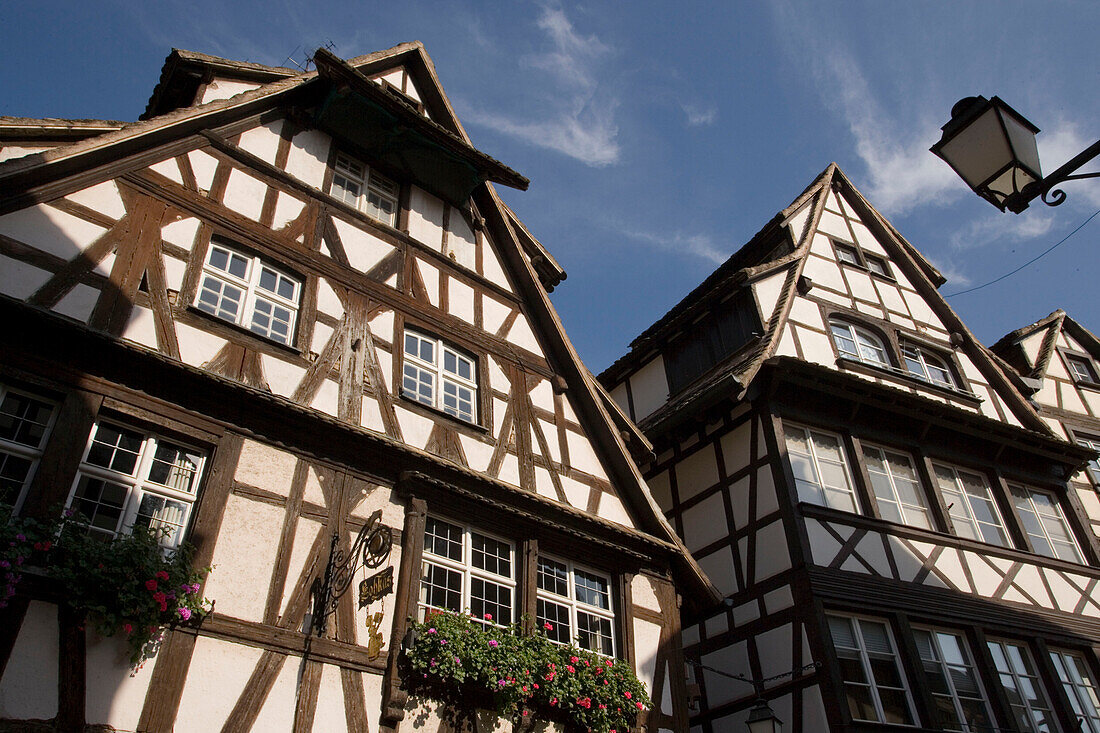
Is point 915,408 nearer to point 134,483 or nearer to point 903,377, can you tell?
point 903,377

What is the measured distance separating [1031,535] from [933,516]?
96.4 inches

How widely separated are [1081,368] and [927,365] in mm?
6958

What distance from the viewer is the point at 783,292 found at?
15844mm

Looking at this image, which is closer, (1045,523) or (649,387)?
(1045,523)

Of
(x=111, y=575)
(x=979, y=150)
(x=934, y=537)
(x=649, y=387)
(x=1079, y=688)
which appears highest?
(x=649, y=387)

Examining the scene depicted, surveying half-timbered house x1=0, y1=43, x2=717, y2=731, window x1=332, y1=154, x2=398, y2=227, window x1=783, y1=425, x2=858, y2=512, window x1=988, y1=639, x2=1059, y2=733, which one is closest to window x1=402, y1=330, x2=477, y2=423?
half-timbered house x1=0, y1=43, x2=717, y2=731

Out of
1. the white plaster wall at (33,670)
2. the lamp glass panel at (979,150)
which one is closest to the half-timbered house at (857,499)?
the white plaster wall at (33,670)

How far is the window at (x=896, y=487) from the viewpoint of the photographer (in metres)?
13.7

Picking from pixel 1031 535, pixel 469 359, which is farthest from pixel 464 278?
pixel 1031 535

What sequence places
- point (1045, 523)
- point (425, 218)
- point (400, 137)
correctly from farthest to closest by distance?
1. point (1045, 523)
2. point (425, 218)
3. point (400, 137)

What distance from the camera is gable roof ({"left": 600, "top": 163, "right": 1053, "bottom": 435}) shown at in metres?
15.2

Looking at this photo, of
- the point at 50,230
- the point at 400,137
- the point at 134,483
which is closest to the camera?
the point at 134,483

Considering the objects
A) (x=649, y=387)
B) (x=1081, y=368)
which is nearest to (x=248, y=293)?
(x=649, y=387)

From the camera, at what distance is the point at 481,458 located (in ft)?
33.3
